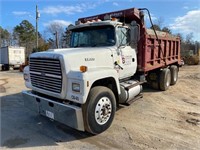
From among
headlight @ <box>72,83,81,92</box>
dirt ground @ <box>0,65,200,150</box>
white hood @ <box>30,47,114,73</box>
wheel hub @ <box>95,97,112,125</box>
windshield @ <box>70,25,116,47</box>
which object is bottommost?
dirt ground @ <box>0,65,200,150</box>

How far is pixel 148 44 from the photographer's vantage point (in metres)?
7.63

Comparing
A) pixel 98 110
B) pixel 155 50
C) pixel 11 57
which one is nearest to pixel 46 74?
pixel 98 110

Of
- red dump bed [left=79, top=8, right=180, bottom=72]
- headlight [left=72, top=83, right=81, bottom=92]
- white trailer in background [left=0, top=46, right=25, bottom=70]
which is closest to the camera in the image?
headlight [left=72, top=83, right=81, bottom=92]

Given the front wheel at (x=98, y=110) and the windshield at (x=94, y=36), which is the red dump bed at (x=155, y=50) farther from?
the front wheel at (x=98, y=110)

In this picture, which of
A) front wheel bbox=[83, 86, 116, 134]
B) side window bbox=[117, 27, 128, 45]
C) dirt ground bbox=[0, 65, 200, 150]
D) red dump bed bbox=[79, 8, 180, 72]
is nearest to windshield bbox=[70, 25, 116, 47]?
side window bbox=[117, 27, 128, 45]

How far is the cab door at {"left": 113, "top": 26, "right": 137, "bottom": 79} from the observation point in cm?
583

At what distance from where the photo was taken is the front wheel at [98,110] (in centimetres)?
448

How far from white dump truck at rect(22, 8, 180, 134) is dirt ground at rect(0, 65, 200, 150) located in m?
0.38

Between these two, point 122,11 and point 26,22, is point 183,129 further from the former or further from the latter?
point 26,22

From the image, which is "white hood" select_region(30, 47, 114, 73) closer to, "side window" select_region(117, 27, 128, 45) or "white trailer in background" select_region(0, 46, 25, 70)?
"side window" select_region(117, 27, 128, 45)

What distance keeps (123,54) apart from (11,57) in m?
22.9

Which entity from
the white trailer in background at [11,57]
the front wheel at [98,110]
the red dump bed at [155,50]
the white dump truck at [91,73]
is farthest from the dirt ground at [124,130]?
the white trailer in background at [11,57]

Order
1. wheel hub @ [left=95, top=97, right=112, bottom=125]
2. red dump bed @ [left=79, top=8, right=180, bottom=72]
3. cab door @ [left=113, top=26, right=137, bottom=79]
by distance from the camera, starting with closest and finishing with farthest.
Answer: wheel hub @ [left=95, top=97, right=112, bottom=125], cab door @ [left=113, top=26, right=137, bottom=79], red dump bed @ [left=79, top=8, right=180, bottom=72]

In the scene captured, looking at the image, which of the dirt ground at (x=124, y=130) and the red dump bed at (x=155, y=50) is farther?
the red dump bed at (x=155, y=50)
